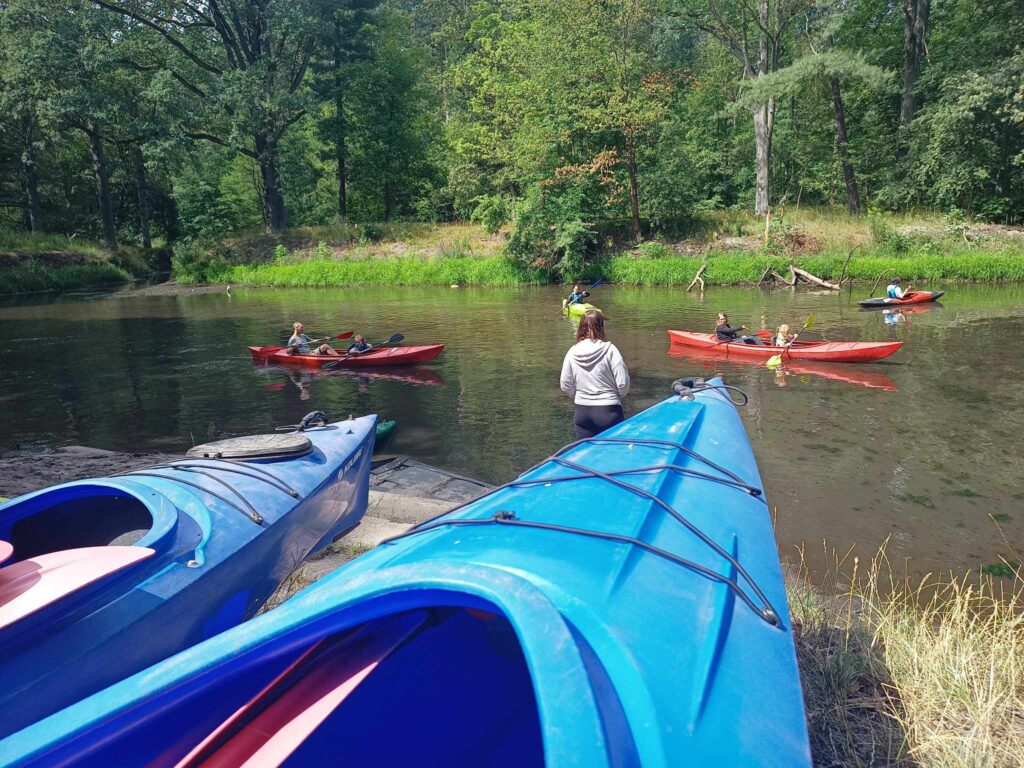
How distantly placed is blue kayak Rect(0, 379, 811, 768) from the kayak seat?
1.17m

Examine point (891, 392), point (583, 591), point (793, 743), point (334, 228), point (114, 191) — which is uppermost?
point (114, 191)

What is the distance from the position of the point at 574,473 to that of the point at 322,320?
18.9 metres

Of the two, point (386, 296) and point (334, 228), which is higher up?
point (334, 228)

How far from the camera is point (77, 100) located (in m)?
29.2

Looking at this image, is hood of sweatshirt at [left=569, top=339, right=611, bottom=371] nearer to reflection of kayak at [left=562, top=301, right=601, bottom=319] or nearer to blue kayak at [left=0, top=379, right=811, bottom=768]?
blue kayak at [left=0, top=379, right=811, bottom=768]

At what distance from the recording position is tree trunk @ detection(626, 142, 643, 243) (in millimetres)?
31203

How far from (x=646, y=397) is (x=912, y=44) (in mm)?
27636

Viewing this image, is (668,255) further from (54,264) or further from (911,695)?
(54,264)

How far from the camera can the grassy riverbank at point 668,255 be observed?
24.9 meters

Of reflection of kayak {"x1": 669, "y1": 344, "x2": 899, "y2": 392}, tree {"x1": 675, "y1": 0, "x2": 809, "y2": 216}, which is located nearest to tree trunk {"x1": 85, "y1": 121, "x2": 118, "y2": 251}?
tree {"x1": 675, "y1": 0, "x2": 809, "y2": 216}

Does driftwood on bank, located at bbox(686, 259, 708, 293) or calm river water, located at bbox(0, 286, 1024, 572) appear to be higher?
driftwood on bank, located at bbox(686, 259, 708, 293)

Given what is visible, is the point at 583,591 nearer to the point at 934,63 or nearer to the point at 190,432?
the point at 190,432

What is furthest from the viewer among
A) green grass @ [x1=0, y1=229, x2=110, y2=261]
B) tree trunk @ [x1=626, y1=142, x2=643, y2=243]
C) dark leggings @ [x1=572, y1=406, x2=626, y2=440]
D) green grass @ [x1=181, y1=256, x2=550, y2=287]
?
green grass @ [x1=0, y1=229, x2=110, y2=261]

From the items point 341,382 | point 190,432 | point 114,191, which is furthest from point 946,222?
point 114,191
